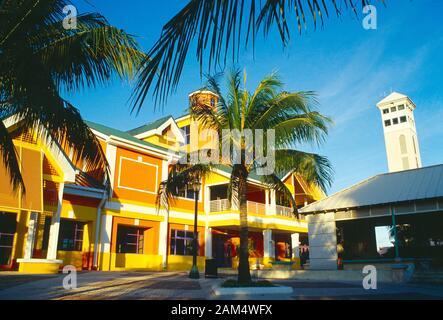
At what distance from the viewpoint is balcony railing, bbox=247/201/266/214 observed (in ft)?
96.3

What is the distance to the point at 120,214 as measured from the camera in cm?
2233

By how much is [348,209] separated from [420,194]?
3279 mm

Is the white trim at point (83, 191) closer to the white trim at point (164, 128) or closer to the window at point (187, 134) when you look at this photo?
the white trim at point (164, 128)

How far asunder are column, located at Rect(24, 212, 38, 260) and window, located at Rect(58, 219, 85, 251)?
3370 mm

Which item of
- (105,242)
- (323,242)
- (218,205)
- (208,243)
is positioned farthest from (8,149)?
(218,205)

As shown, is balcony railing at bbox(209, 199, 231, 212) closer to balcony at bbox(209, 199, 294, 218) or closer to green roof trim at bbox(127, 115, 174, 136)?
balcony at bbox(209, 199, 294, 218)

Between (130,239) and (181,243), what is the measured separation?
415 cm

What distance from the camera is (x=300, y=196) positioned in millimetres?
38594

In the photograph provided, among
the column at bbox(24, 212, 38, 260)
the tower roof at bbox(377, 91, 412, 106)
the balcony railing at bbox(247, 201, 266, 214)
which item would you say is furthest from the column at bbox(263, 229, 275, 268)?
the tower roof at bbox(377, 91, 412, 106)

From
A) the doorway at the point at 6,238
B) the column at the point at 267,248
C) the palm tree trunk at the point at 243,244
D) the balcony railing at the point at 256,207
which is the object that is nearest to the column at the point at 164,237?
the balcony railing at the point at 256,207

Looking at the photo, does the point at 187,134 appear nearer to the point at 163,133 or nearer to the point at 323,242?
the point at 163,133
